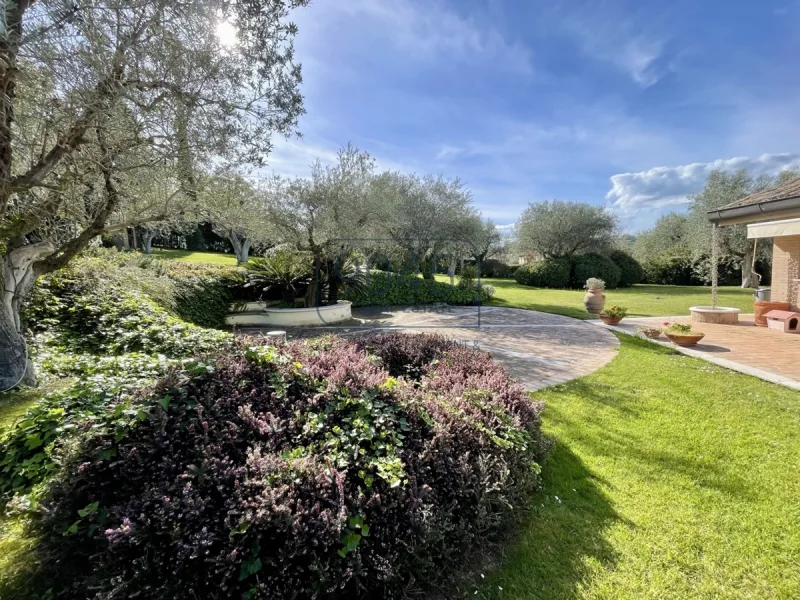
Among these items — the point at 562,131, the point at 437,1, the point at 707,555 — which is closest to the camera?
the point at 707,555

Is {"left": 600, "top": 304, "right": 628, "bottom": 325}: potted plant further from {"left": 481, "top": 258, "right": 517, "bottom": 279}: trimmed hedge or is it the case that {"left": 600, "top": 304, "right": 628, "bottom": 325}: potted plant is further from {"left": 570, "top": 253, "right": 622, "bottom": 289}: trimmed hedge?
{"left": 481, "top": 258, "right": 517, "bottom": 279}: trimmed hedge

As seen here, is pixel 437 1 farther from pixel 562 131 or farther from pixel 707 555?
pixel 707 555

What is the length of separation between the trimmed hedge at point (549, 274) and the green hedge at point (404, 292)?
40.7ft

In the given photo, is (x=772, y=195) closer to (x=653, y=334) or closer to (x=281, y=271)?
(x=653, y=334)

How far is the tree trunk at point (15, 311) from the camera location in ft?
13.8

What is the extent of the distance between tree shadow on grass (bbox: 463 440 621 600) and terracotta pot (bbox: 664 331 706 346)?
6.76 meters

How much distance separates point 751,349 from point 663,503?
7.52 metres

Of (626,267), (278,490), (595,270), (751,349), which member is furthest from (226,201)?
(626,267)

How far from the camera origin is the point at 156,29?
10.9 ft

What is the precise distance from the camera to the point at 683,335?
814cm

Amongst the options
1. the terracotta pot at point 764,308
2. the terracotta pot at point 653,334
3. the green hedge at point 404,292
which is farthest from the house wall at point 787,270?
the green hedge at point 404,292

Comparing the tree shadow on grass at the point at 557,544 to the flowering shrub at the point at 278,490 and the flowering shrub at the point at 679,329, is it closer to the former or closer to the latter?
the flowering shrub at the point at 278,490

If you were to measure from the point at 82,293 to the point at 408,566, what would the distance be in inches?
303

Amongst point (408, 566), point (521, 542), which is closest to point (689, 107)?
point (521, 542)
